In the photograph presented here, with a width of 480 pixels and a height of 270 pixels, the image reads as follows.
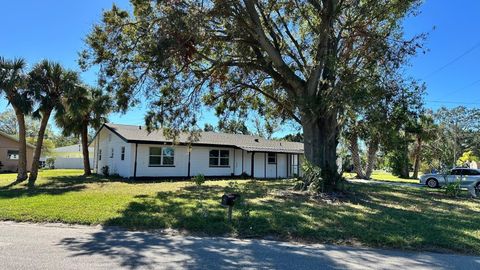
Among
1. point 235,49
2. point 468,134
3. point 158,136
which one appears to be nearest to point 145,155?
point 158,136

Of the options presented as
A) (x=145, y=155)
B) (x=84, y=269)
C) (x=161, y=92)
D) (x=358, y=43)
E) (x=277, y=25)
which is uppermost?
(x=277, y=25)

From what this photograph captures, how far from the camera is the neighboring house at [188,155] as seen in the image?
23562 mm

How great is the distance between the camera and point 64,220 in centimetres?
911

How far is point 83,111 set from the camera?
2070 centimetres

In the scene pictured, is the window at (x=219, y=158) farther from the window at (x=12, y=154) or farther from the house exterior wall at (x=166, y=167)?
the window at (x=12, y=154)

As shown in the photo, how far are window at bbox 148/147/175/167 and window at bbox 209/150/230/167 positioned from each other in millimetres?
3014

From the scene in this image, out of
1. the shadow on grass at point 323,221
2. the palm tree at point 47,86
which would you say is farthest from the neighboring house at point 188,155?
the shadow on grass at point 323,221

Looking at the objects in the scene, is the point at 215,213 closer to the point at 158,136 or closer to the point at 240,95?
the point at 240,95

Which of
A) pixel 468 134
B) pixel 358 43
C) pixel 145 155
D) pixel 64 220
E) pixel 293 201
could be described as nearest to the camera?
pixel 64 220

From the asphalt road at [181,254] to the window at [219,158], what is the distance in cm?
1872

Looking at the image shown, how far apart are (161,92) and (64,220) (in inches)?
338

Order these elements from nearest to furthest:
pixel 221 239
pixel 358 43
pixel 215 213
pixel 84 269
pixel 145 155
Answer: pixel 84 269
pixel 221 239
pixel 215 213
pixel 358 43
pixel 145 155

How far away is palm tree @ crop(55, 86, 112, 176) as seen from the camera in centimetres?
1984

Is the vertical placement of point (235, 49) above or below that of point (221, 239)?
above
